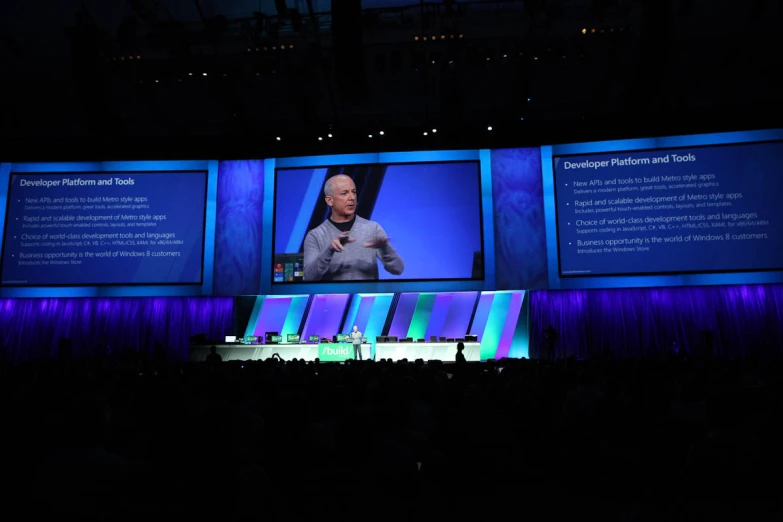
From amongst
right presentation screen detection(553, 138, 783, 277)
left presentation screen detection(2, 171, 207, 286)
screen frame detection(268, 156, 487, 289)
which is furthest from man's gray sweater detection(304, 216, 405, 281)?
right presentation screen detection(553, 138, 783, 277)

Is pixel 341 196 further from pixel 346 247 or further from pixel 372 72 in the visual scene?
pixel 372 72

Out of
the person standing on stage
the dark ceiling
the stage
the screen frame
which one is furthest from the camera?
the screen frame

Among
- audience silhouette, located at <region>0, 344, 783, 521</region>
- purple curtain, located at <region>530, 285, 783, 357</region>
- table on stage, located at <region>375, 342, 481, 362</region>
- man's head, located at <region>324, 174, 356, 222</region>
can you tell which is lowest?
audience silhouette, located at <region>0, 344, 783, 521</region>

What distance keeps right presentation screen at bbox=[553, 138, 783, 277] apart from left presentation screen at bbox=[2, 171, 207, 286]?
9.73 m

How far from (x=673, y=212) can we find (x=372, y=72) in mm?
8045

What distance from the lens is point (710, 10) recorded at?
11297 mm

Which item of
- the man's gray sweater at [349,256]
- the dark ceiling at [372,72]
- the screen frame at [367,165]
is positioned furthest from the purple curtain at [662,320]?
A: the dark ceiling at [372,72]

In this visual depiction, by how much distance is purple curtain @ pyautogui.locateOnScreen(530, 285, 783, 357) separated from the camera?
12.9 m

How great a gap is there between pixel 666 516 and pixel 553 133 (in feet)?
44.3

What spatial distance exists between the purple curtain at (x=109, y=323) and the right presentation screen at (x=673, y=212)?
953cm

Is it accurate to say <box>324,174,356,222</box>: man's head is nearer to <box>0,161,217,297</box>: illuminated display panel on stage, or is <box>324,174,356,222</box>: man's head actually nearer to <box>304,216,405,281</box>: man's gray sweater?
<box>304,216,405,281</box>: man's gray sweater

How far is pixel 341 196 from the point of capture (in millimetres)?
14219

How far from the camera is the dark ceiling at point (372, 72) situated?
11062 millimetres

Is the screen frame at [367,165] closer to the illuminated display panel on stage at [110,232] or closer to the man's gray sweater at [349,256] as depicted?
the man's gray sweater at [349,256]
